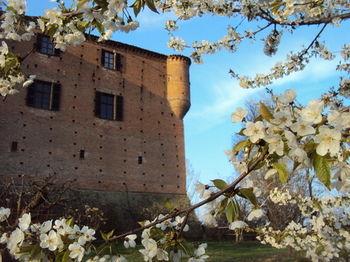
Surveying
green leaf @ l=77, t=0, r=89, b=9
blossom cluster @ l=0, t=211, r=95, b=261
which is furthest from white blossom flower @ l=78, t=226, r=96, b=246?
green leaf @ l=77, t=0, r=89, b=9

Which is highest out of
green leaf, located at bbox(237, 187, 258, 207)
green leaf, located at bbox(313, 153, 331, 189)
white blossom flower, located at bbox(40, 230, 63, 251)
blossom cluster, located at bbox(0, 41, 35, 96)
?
blossom cluster, located at bbox(0, 41, 35, 96)

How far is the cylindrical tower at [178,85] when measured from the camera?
1063 inches

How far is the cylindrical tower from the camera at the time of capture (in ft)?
88.6

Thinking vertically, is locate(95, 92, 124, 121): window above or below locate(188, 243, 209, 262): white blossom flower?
above

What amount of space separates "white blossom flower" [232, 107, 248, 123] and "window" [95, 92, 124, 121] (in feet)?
75.6

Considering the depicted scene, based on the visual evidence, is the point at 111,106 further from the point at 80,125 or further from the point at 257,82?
the point at 257,82

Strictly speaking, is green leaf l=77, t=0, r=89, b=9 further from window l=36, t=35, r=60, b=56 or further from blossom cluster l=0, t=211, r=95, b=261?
window l=36, t=35, r=60, b=56

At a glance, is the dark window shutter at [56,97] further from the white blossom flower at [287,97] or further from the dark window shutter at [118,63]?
the white blossom flower at [287,97]

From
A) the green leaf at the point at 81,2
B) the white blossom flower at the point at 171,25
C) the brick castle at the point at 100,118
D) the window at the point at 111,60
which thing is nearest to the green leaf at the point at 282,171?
the green leaf at the point at 81,2

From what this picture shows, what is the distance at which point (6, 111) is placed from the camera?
2080cm

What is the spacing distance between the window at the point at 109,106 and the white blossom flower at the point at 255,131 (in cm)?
2323

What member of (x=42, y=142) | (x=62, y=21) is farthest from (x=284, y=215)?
(x=62, y=21)

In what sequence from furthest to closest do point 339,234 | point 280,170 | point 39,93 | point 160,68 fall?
point 160,68 → point 39,93 → point 339,234 → point 280,170

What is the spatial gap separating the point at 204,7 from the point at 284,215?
19.4 m
